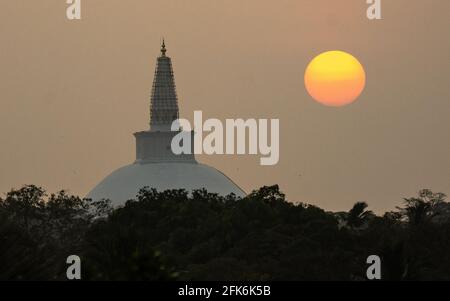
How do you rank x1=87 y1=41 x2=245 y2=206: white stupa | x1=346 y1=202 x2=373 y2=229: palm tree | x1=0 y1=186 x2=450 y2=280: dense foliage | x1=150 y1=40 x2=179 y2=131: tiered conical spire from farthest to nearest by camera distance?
x1=150 y1=40 x2=179 y2=131: tiered conical spire
x1=87 y1=41 x2=245 y2=206: white stupa
x1=346 y1=202 x2=373 y2=229: palm tree
x1=0 y1=186 x2=450 y2=280: dense foliage

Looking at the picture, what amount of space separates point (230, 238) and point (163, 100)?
7292cm

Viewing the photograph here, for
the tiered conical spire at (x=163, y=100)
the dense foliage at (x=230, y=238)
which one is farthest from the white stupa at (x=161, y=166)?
the dense foliage at (x=230, y=238)

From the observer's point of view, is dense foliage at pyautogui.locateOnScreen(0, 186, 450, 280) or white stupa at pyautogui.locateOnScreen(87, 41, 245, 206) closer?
dense foliage at pyautogui.locateOnScreen(0, 186, 450, 280)

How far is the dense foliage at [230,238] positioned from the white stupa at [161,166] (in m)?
39.9

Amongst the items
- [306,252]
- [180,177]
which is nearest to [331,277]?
[306,252]

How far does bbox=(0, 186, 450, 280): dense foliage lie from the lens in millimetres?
85500

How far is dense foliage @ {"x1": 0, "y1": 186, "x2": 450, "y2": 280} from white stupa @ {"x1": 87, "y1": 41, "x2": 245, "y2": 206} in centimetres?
3988

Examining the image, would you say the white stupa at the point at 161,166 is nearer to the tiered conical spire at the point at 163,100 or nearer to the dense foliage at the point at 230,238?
the tiered conical spire at the point at 163,100

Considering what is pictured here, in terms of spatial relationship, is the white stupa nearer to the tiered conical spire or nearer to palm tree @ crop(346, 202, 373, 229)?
the tiered conical spire

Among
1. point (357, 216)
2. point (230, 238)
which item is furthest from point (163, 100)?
point (230, 238)

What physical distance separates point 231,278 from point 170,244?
15.7 metres

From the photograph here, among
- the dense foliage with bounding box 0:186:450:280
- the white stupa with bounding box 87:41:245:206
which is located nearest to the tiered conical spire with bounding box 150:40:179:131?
the white stupa with bounding box 87:41:245:206

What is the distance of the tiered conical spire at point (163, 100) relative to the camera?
178000 mm

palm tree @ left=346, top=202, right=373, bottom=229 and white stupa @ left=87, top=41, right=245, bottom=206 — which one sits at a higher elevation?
white stupa @ left=87, top=41, right=245, bottom=206
